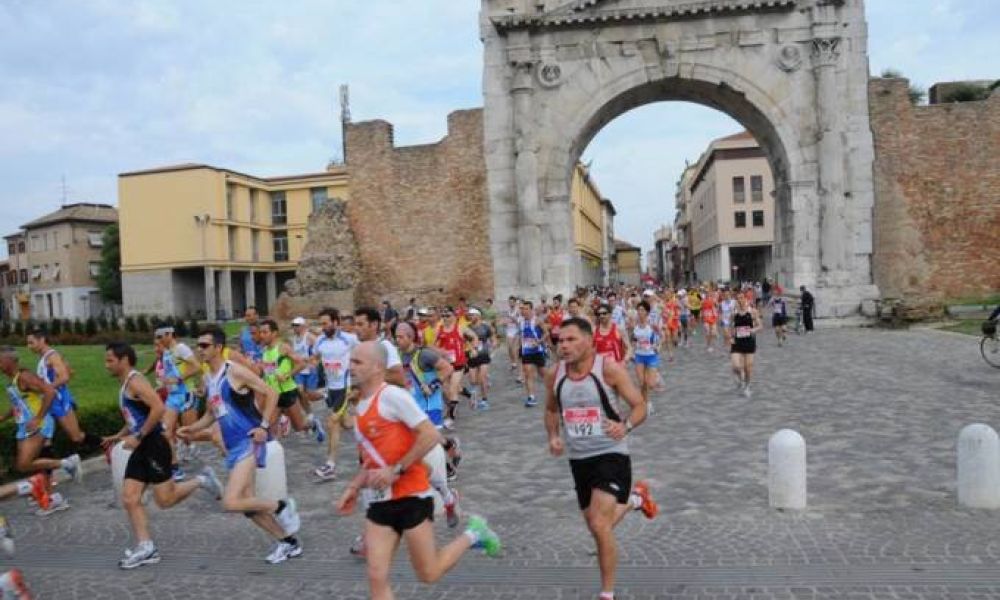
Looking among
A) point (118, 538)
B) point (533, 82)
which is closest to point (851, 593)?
point (118, 538)

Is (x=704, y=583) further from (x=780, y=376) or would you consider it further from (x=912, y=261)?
(x=912, y=261)

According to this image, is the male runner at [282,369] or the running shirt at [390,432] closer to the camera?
the running shirt at [390,432]

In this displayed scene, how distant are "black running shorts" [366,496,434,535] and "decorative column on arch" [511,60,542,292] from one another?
71.1 ft

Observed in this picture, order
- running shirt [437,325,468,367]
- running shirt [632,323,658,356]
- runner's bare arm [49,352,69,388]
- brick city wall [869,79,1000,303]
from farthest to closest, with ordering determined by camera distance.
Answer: brick city wall [869,79,1000,303] < running shirt [632,323,658,356] < running shirt [437,325,468,367] < runner's bare arm [49,352,69,388]

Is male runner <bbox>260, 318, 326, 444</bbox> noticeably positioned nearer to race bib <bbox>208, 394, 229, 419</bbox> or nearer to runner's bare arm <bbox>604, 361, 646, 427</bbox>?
race bib <bbox>208, 394, 229, 419</bbox>

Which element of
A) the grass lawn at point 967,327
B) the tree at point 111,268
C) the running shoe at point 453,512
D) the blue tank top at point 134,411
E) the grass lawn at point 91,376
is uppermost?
the tree at point 111,268

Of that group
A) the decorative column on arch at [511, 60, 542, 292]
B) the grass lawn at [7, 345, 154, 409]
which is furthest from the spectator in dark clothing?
the grass lawn at [7, 345, 154, 409]

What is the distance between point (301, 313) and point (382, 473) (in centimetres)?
2720

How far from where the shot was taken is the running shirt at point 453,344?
11.6 m

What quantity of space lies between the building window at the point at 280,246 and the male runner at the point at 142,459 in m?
52.0

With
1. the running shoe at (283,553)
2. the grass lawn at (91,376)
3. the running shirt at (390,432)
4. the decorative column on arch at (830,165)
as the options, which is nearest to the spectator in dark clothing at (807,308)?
the decorative column on arch at (830,165)

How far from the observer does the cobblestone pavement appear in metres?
5.20

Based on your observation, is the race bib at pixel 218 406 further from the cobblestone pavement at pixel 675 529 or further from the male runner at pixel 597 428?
the male runner at pixel 597 428

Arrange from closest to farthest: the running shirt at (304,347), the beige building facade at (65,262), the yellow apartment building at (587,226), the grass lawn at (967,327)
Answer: the running shirt at (304,347)
the grass lawn at (967,327)
the yellow apartment building at (587,226)
the beige building facade at (65,262)
